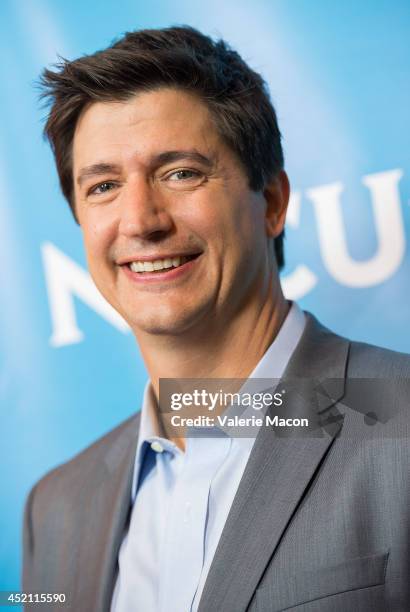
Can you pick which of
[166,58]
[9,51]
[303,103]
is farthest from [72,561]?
[9,51]

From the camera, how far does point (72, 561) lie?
1.97 m

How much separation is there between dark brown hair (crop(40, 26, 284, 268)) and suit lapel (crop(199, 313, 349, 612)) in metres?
0.60

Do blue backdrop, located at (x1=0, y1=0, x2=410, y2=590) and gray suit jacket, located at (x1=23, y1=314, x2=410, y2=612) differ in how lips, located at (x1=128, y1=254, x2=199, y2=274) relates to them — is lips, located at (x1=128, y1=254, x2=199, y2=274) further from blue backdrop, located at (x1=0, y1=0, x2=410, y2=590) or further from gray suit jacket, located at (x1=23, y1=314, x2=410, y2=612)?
blue backdrop, located at (x1=0, y1=0, x2=410, y2=590)

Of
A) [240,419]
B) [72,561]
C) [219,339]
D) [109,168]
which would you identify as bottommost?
[72,561]

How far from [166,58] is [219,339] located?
664 mm

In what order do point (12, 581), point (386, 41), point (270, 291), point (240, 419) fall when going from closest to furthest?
1. point (240, 419)
2. point (270, 291)
3. point (386, 41)
4. point (12, 581)

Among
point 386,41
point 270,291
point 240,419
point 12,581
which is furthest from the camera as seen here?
point 12,581

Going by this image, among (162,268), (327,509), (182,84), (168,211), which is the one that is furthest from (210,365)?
(182,84)

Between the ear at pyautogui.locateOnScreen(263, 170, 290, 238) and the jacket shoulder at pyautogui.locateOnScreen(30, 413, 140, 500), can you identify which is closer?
the ear at pyautogui.locateOnScreen(263, 170, 290, 238)

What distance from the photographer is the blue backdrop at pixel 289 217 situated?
7.19ft

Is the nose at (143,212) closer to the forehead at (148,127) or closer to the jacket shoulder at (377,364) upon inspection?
the forehead at (148,127)

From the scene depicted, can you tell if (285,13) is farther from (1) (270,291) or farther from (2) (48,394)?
(2) (48,394)

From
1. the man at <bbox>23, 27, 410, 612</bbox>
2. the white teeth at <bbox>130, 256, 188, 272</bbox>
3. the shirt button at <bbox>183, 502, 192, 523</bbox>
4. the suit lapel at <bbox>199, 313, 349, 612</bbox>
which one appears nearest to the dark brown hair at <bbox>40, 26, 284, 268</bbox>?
the man at <bbox>23, 27, 410, 612</bbox>

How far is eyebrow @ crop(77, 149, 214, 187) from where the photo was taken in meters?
1.73
